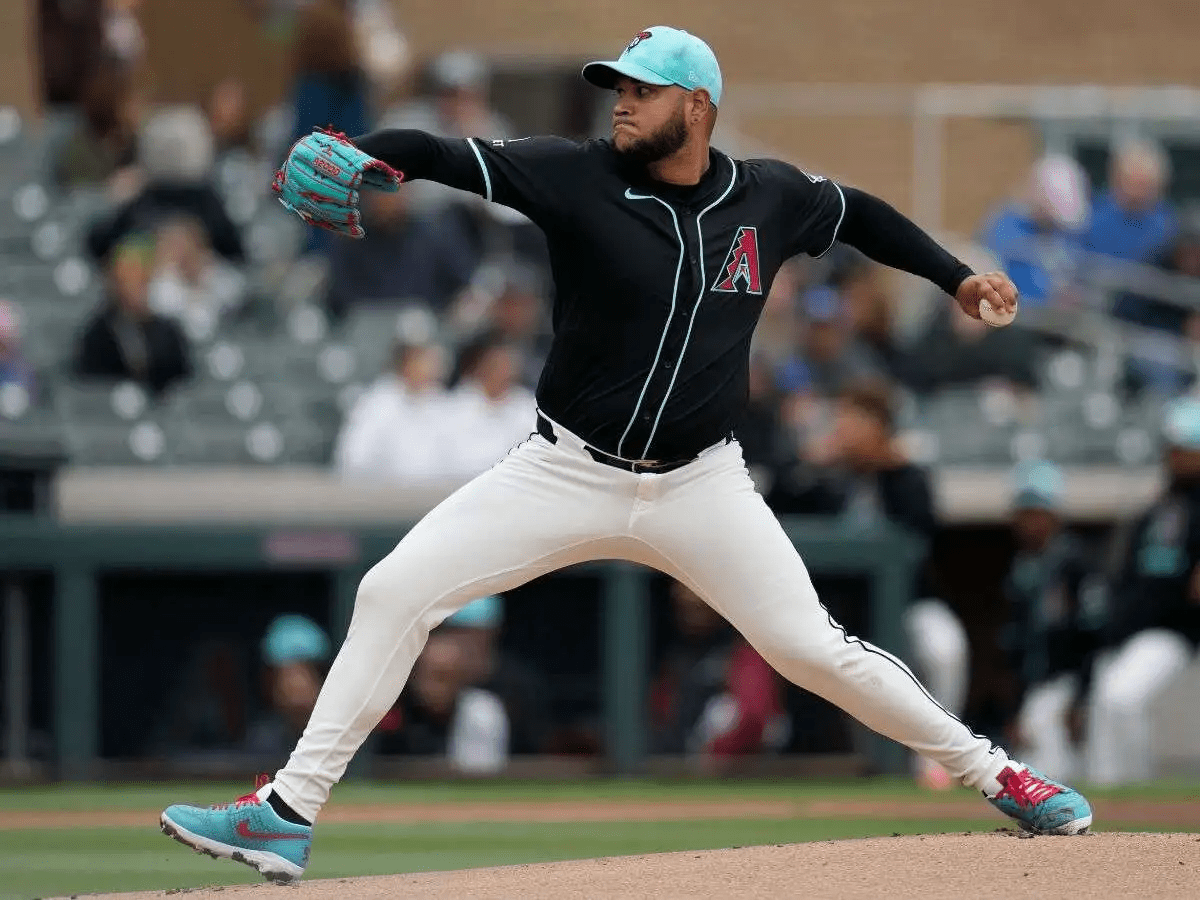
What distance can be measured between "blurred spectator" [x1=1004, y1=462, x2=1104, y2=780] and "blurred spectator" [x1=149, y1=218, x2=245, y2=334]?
13.5 feet

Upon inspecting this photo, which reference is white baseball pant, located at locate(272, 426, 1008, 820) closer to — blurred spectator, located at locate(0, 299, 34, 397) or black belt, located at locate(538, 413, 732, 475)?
black belt, located at locate(538, 413, 732, 475)

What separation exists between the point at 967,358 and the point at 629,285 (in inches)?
281

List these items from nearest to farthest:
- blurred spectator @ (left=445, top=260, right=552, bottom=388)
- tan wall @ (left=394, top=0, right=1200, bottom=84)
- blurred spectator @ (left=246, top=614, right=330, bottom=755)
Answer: blurred spectator @ (left=246, top=614, right=330, bottom=755), blurred spectator @ (left=445, top=260, right=552, bottom=388), tan wall @ (left=394, top=0, right=1200, bottom=84)

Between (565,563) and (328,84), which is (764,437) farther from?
(565,563)

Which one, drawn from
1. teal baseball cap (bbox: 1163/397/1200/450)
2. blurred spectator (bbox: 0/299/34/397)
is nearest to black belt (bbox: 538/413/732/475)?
teal baseball cap (bbox: 1163/397/1200/450)

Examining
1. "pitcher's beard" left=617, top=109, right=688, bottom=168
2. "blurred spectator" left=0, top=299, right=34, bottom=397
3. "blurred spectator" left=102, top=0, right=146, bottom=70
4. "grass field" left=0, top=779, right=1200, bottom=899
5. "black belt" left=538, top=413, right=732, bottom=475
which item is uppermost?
"blurred spectator" left=102, top=0, right=146, bottom=70

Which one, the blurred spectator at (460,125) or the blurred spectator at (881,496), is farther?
the blurred spectator at (460,125)

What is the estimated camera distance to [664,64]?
468 centimetres

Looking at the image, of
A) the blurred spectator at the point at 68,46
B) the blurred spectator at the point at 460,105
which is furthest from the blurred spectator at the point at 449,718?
the blurred spectator at the point at 68,46

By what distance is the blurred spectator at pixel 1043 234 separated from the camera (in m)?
12.1

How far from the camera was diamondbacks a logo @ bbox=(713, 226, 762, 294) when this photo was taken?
473 centimetres

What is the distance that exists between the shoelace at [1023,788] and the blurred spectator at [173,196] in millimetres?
7220

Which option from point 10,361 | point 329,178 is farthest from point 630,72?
point 10,361

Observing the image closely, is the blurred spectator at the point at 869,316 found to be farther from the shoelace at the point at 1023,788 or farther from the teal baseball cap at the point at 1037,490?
the shoelace at the point at 1023,788
